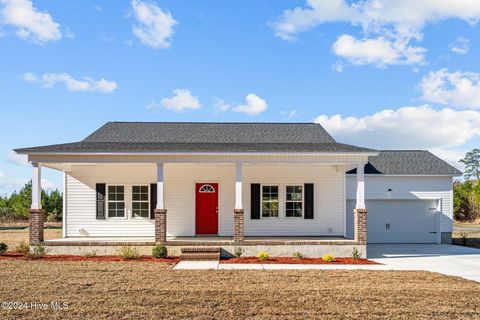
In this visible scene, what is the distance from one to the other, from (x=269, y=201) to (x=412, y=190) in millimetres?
6608

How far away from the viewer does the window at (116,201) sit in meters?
18.9

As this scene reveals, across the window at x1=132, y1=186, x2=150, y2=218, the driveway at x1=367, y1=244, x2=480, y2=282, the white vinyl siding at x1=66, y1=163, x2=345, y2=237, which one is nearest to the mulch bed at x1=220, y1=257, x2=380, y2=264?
the driveway at x1=367, y1=244, x2=480, y2=282

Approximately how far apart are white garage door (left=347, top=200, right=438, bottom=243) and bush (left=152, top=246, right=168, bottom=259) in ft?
32.2

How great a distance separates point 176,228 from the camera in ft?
61.9

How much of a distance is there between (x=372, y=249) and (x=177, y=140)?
29.7 feet

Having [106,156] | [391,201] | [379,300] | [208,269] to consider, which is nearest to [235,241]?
[208,269]

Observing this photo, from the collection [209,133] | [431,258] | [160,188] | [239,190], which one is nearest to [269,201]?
[239,190]

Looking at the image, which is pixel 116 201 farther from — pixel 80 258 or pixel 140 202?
pixel 80 258

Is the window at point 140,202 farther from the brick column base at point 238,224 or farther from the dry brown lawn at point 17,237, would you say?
the brick column base at point 238,224

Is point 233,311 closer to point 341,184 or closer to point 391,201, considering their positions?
point 341,184

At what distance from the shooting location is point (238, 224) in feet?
51.9

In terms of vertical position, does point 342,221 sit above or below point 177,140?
below

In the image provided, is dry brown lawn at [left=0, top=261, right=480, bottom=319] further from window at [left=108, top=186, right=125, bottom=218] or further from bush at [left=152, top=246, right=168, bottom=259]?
window at [left=108, top=186, right=125, bottom=218]

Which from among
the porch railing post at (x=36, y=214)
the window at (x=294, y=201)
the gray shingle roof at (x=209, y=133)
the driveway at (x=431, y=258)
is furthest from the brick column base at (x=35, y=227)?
the driveway at (x=431, y=258)
